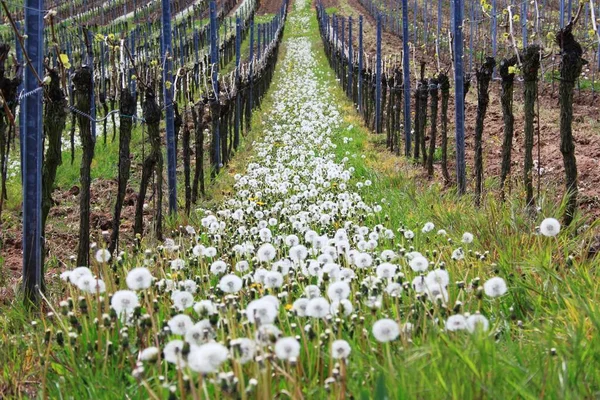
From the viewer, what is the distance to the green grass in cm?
234

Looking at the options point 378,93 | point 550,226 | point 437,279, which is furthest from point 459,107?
point 378,93

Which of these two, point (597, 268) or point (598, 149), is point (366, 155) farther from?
point (597, 268)

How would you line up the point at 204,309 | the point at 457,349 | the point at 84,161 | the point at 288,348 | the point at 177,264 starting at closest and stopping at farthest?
1. the point at 288,348
2. the point at 457,349
3. the point at 204,309
4. the point at 177,264
5. the point at 84,161

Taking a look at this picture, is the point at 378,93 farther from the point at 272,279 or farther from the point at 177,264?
the point at 272,279

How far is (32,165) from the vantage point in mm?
5059

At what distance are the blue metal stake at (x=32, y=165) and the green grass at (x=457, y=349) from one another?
0.78ft

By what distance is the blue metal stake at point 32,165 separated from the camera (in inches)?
199

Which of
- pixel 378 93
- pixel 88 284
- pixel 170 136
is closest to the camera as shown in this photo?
pixel 88 284

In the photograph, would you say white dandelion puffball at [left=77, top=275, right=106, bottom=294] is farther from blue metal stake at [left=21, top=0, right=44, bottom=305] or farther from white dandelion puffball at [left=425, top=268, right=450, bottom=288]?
blue metal stake at [left=21, top=0, right=44, bottom=305]

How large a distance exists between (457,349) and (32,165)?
3644mm

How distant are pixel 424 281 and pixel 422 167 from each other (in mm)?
8591

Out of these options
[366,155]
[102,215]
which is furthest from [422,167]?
[102,215]

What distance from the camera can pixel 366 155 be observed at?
12.3m

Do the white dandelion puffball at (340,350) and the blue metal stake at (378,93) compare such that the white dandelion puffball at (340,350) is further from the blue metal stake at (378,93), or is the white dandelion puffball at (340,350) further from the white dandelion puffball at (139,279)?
the blue metal stake at (378,93)
